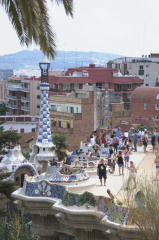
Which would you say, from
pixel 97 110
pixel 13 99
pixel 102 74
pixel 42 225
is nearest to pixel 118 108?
pixel 97 110

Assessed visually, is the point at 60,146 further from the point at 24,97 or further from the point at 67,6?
the point at 24,97

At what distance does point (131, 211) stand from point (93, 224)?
2.15 meters

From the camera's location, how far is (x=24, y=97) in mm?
92125

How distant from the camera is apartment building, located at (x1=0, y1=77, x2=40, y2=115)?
296 feet

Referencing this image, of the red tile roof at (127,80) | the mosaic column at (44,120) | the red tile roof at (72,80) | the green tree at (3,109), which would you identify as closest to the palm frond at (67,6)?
the mosaic column at (44,120)

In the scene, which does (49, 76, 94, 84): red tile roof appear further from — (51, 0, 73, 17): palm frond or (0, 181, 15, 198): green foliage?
(51, 0, 73, 17): palm frond

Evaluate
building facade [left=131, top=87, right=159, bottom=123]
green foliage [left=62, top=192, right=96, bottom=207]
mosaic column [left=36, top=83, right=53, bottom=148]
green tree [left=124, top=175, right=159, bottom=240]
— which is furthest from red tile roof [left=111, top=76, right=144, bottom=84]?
green tree [left=124, top=175, right=159, bottom=240]

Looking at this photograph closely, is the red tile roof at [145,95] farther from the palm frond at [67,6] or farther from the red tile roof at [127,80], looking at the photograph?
the palm frond at [67,6]

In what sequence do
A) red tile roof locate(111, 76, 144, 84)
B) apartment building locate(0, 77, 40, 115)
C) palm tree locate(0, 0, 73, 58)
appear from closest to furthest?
palm tree locate(0, 0, 73, 58) → red tile roof locate(111, 76, 144, 84) → apartment building locate(0, 77, 40, 115)

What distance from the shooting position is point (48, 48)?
577 inches

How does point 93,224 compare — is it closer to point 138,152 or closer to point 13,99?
point 138,152

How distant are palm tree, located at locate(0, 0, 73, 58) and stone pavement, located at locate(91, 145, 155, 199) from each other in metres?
4.38

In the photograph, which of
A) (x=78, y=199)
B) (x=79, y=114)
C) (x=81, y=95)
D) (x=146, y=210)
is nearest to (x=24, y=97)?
(x=81, y=95)

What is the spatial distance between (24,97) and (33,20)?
78826 millimetres
